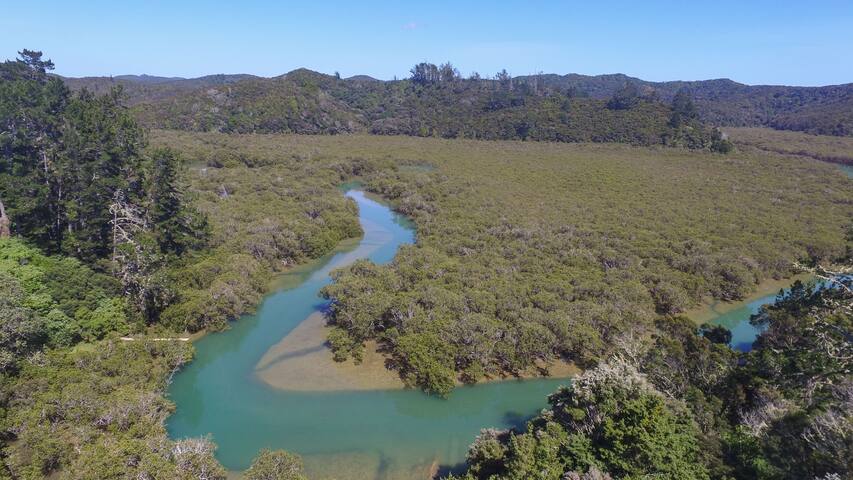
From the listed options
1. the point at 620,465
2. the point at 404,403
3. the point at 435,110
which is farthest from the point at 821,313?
the point at 435,110

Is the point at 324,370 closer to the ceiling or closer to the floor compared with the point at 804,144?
closer to the floor

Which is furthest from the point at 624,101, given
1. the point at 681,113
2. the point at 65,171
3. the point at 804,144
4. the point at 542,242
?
the point at 65,171

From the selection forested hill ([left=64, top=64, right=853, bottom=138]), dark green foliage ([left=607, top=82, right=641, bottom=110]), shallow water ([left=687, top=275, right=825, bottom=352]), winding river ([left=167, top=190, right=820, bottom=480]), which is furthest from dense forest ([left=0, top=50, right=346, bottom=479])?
dark green foliage ([left=607, top=82, right=641, bottom=110])

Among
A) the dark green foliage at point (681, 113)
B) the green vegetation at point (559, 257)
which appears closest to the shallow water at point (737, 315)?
the green vegetation at point (559, 257)

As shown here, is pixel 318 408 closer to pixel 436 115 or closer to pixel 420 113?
pixel 436 115

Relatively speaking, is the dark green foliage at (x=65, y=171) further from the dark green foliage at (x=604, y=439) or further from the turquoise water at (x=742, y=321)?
the turquoise water at (x=742, y=321)

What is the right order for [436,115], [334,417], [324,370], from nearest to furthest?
[334,417], [324,370], [436,115]

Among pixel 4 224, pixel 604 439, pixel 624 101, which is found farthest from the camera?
pixel 624 101

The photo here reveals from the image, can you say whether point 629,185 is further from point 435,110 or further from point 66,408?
point 435,110
